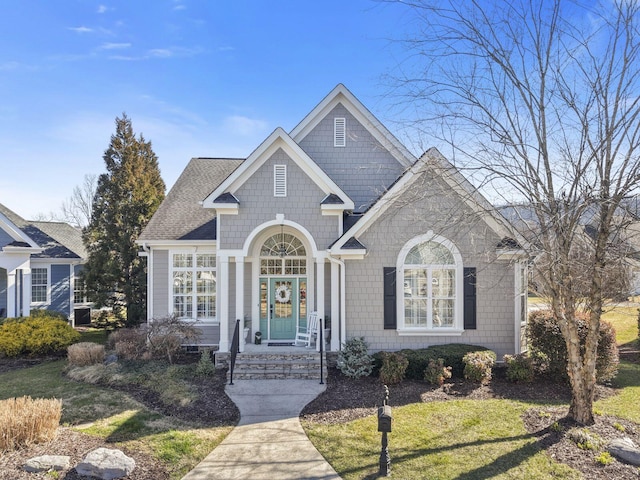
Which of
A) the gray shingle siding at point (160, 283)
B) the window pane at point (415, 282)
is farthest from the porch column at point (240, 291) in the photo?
the window pane at point (415, 282)

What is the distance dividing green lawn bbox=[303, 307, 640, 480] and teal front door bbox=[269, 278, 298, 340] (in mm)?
5667

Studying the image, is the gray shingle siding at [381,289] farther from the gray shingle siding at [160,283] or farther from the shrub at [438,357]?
the gray shingle siding at [160,283]

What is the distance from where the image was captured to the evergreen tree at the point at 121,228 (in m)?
17.8

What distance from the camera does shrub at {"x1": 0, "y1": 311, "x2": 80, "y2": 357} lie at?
13.6 meters

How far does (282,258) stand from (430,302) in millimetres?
5082

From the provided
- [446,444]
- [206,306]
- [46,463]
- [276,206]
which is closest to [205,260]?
[206,306]

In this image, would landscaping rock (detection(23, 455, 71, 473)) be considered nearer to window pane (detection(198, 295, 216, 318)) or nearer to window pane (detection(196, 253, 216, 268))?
window pane (detection(198, 295, 216, 318))

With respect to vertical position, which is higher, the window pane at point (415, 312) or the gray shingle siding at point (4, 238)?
the gray shingle siding at point (4, 238)

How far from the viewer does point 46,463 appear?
5488 millimetres

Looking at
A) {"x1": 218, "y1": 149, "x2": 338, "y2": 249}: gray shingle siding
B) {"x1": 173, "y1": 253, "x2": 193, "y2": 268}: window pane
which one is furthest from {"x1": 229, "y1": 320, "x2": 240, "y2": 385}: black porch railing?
{"x1": 173, "y1": 253, "x2": 193, "y2": 268}: window pane

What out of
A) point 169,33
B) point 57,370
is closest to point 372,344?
point 57,370

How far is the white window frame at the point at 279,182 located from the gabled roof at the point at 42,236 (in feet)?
37.7

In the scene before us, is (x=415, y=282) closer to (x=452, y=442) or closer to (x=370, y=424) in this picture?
(x=370, y=424)

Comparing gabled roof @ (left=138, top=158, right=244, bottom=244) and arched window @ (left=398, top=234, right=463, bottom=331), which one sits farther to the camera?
gabled roof @ (left=138, top=158, right=244, bottom=244)
